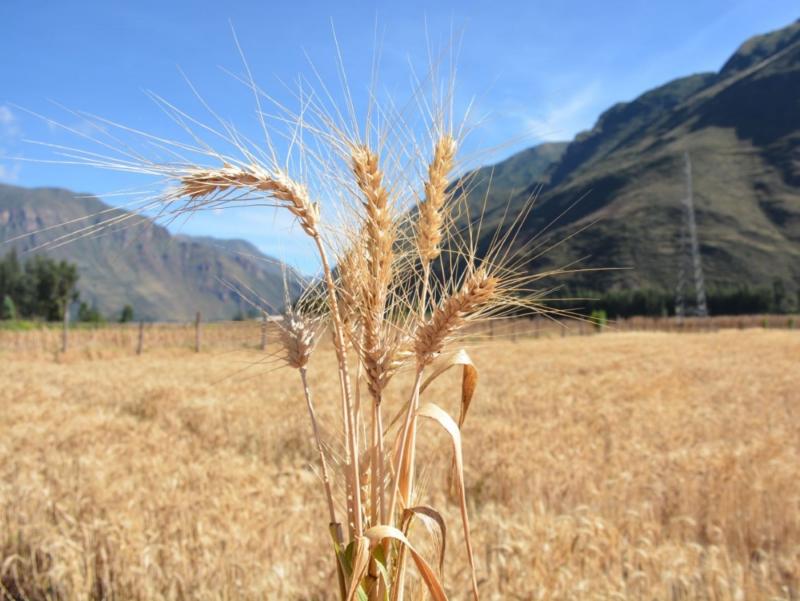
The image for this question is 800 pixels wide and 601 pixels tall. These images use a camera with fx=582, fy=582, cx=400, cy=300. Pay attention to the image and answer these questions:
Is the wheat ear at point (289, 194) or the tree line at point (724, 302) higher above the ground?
the wheat ear at point (289, 194)

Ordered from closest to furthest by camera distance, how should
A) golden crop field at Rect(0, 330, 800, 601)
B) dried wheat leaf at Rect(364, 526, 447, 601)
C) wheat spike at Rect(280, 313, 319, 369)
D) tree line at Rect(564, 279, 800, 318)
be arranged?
dried wheat leaf at Rect(364, 526, 447, 601) → wheat spike at Rect(280, 313, 319, 369) → golden crop field at Rect(0, 330, 800, 601) → tree line at Rect(564, 279, 800, 318)

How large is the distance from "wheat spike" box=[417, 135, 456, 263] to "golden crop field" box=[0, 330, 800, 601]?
0.38 metres

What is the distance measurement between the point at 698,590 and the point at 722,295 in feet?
426

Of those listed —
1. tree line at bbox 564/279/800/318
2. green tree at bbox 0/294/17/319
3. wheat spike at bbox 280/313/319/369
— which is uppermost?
green tree at bbox 0/294/17/319

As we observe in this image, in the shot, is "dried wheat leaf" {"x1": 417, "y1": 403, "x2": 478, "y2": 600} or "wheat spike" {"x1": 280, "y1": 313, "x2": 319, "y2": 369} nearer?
"dried wheat leaf" {"x1": 417, "y1": 403, "x2": 478, "y2": 600}

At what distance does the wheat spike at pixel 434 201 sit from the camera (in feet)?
4.29

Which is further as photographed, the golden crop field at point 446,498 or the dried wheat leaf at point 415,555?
the golden crop field at point 446,498

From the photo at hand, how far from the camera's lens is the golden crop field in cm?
312

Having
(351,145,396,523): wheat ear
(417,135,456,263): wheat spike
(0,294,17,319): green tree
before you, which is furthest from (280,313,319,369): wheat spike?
(0,294,17,319): green tree

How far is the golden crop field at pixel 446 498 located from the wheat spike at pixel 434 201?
0.38 m

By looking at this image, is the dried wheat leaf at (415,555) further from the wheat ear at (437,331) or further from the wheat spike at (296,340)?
the wheat spike at (296,340)

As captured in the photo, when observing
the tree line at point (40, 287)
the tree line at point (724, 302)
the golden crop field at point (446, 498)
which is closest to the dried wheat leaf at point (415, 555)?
the golden crop field at point (446, 498)

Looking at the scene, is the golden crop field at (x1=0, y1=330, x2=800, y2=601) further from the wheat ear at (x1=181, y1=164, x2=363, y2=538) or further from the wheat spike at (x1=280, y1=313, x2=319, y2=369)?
the wheat ear at (x1=181, y1=164, x2=363, y2=538)

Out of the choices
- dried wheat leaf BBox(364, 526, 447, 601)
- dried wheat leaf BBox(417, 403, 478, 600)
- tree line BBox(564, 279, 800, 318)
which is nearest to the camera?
dried wheat leaf BBox(364, 526, 447, 601)
